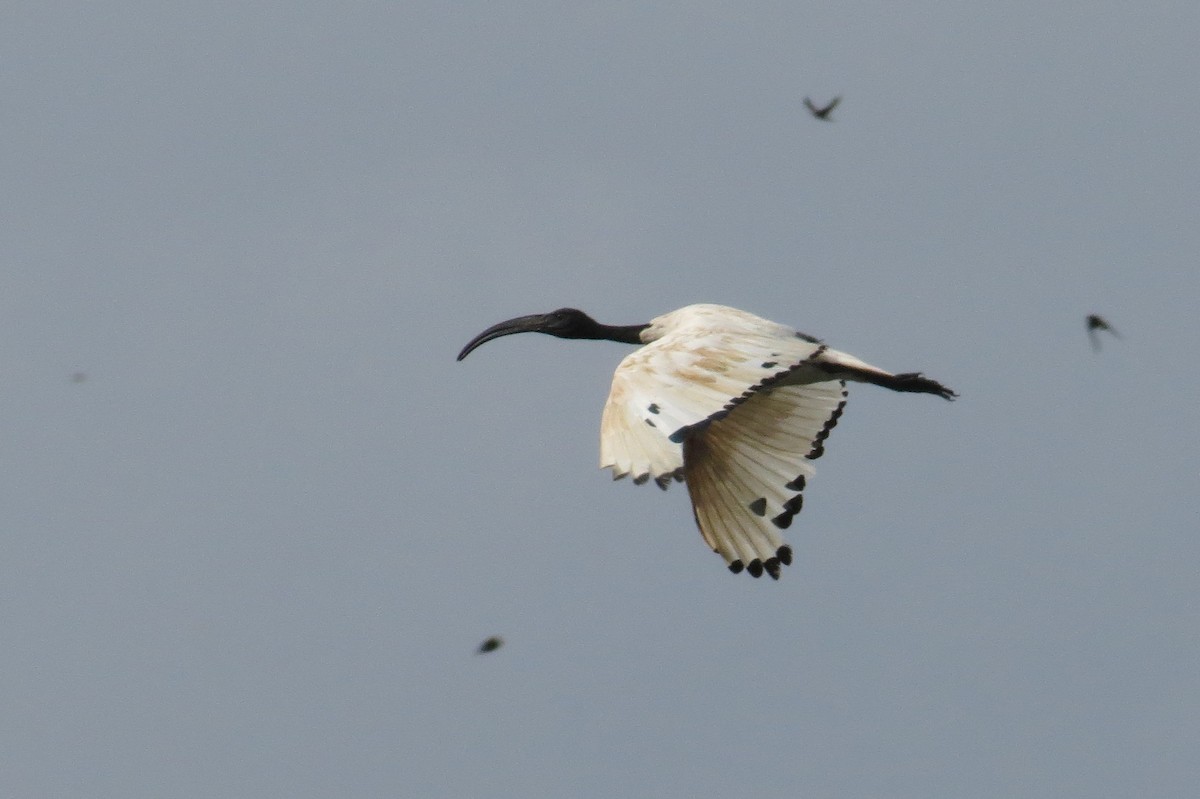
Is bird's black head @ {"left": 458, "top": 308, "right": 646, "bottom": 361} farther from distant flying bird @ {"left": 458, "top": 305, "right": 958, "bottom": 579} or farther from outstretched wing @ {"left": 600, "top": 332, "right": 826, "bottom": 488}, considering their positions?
outstretched wing @ {"left": 600, "top": 332, "right": 826, "bottom": 488}

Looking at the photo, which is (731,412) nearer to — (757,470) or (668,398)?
(757,470)

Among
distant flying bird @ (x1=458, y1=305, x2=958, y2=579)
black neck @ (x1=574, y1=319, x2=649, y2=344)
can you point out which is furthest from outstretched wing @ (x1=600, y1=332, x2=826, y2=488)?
black neck @ (x1=574, y1=319, x2=649, y2=344)

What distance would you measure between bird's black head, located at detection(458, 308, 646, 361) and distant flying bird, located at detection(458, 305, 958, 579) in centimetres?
2

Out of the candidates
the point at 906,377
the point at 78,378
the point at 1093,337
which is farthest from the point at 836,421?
the point at 78,378

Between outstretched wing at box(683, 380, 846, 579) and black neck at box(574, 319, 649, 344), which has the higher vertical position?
black neck at box(574, 319, 649, 344)

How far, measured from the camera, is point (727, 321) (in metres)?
15.0

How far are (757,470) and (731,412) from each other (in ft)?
1.16

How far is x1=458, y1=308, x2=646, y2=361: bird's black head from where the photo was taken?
17016 mm

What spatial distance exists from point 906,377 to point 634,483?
293 centimetres

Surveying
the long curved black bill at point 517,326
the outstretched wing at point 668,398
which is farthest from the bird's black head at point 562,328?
the outstretched wing at point 668,398

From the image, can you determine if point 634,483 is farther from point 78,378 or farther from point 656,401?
point 78,378

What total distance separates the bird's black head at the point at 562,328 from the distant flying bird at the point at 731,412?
18 millimetres

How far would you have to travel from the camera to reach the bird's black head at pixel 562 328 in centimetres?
1702

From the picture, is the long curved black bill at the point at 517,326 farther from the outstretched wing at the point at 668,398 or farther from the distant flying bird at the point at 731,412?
the outstretched wing at the point at 668,398
